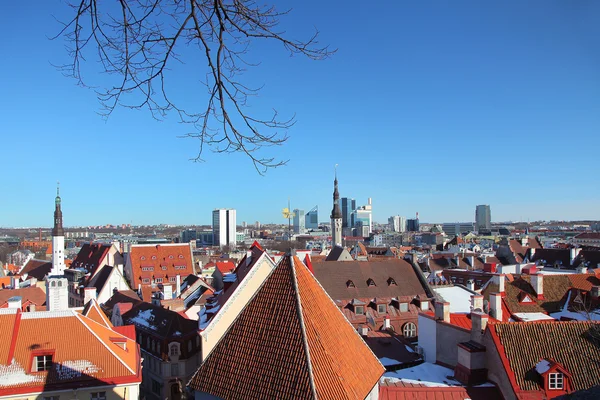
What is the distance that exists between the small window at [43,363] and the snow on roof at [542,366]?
52.2 feet

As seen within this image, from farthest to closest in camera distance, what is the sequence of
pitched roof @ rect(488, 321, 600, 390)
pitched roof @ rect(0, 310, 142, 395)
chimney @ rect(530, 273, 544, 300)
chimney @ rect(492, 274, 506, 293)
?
chimney @ rect(492, 274, 506, 293), chimney @ rect(530, 273, 544, 300), pitched roof @ rect(0, 310, 142, 395), pitched roof @ rect(488, 321, 600, 390)

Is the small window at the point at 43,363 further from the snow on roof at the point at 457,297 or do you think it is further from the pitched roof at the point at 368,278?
the snow on roof at the point at 457,297

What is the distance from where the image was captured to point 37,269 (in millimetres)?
58344

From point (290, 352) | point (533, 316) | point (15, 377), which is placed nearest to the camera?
point (290, 352)

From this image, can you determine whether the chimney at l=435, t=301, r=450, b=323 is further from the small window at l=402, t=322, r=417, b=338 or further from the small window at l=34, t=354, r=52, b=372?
the small window at l=34, t=354, r=52, b=372

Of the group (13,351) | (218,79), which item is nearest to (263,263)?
(13,351)

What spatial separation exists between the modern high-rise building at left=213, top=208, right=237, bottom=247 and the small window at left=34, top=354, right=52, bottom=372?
162 m

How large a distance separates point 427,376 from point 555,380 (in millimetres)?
4078

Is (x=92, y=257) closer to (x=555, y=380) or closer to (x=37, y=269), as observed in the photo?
(x=37, y=269)

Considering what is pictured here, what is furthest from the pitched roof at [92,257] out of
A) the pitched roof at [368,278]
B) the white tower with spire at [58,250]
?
the pitched roof at [368,278]

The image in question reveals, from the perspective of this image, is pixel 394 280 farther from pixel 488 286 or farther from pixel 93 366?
pixel 93 366

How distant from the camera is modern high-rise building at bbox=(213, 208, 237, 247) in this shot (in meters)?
180

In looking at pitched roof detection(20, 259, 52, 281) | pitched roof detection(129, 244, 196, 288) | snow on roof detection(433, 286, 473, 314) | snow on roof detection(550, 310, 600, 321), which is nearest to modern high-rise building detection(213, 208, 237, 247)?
pitched roof detection(20, 259, 52, 281)

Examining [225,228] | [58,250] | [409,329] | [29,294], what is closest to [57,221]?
[58,250]
